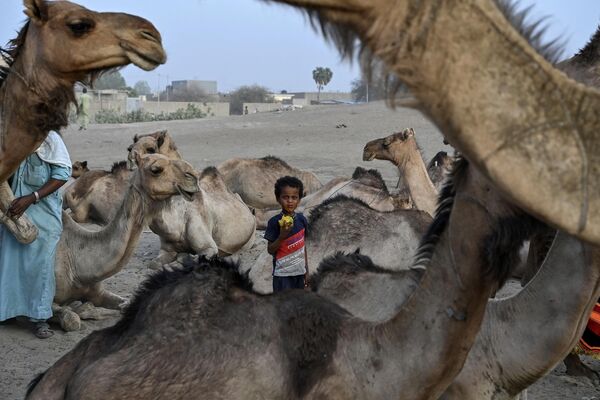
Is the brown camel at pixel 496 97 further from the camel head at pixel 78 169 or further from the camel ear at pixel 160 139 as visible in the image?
the camel head at pixel 78 169

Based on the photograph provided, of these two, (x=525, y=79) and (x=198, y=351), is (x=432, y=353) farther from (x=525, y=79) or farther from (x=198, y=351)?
(x=525, y=79)

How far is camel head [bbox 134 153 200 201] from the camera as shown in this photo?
706 cm

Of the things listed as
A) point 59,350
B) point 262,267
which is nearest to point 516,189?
point 262,267

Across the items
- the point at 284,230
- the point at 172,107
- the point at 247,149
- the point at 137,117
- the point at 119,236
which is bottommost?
the point at 137,117

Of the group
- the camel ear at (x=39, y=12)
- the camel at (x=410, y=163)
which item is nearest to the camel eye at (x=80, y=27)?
Answer: the camel ear at (x=39, y=12)

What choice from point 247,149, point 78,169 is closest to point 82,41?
point 78,169

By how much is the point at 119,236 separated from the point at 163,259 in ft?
8.67

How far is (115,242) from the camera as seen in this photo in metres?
7.13

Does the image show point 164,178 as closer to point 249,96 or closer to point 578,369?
point 578,369

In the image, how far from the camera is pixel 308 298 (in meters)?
3.46

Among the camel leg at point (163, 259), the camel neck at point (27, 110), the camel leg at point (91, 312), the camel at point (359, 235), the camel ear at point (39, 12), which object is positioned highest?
the camel ear at point (39, 12)

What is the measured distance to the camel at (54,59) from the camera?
156 inches

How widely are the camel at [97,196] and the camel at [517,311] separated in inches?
325

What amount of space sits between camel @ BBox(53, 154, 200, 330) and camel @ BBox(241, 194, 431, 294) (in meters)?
1.09
